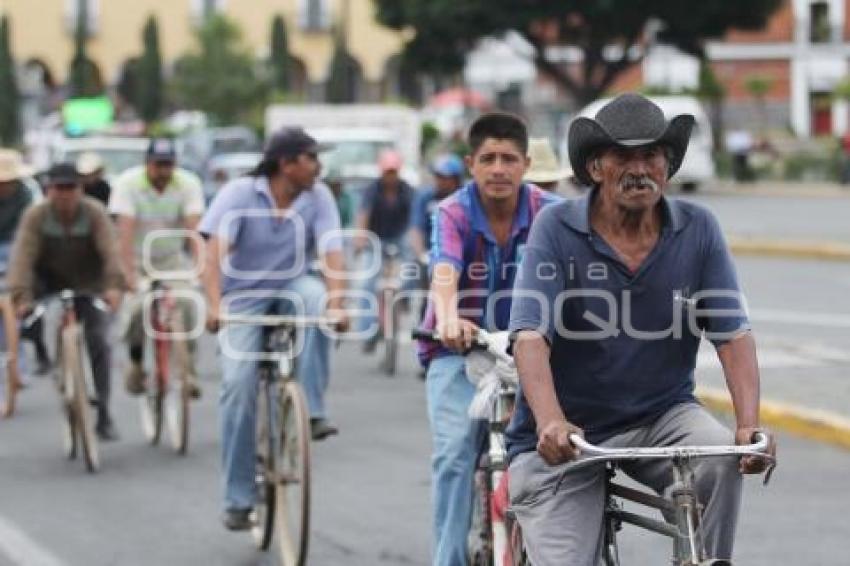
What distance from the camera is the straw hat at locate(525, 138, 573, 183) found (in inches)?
371

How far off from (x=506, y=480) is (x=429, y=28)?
176ft

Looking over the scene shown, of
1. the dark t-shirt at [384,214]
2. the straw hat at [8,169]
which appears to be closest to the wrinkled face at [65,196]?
the straw hat at [8,169]

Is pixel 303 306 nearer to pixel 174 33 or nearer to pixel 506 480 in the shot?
pixel 506 480

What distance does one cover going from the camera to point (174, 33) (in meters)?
87.5

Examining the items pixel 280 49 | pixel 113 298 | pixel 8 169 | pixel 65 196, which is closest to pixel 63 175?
pixel 65 196

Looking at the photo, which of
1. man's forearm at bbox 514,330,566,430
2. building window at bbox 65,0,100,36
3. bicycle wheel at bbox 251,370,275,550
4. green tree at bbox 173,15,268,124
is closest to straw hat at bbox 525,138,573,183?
bicycle wheel at bbox 251,370,275,550

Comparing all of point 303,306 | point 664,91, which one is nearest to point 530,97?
point 664,91

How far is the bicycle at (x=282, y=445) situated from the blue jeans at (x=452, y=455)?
1.10m

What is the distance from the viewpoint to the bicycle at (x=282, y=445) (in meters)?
8.54

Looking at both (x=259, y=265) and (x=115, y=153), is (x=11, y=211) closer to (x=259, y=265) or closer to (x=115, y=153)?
(x=259, y=265)

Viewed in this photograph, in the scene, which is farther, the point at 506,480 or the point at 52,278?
the point at 52,278

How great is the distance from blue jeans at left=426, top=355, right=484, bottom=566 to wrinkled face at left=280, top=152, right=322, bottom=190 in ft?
7.01


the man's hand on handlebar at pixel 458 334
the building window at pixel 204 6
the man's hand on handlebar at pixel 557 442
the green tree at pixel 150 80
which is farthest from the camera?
the building window at pixel 204 6

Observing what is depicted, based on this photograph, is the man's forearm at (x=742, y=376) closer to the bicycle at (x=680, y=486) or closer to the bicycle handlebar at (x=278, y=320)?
the bicycle at (x=680, y=486)
